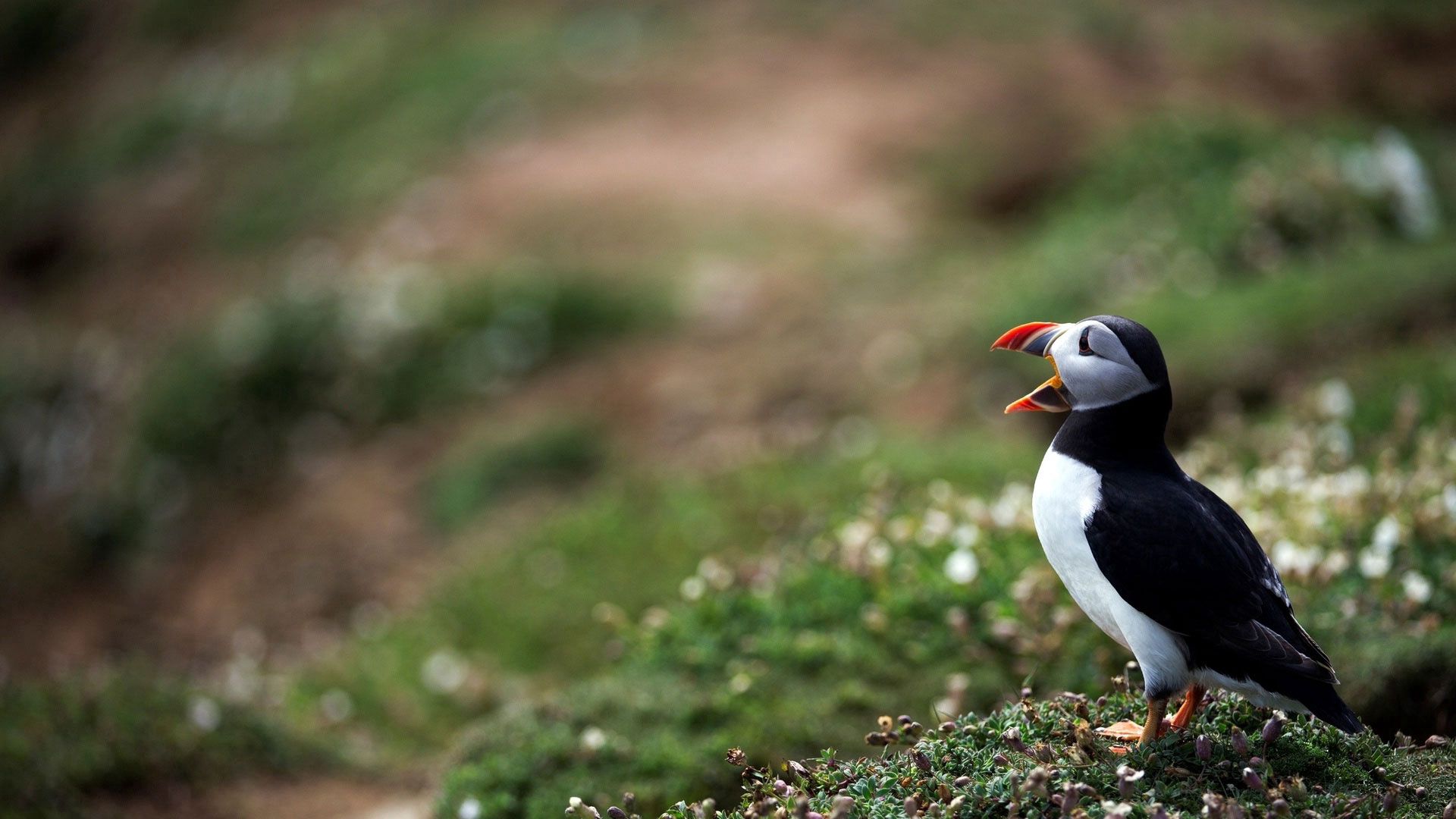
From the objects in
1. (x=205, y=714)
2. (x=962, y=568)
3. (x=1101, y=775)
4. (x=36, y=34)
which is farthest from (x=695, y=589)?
(x=36, y=34)

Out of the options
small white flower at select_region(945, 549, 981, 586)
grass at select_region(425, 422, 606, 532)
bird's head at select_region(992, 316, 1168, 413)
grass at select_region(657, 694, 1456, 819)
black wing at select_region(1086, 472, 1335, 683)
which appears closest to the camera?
grass at select_region(657, 694, 1456, 819)

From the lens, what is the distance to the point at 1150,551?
3.33 meters

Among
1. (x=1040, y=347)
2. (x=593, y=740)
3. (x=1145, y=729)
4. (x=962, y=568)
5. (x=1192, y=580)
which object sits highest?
(x=962, y=568)

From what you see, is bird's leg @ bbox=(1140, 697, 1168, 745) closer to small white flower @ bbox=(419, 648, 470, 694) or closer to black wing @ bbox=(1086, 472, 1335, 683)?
black wing @ bbox=(1086, 472, 1335, 683)

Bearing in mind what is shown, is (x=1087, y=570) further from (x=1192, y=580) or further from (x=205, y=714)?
(x=205, y=714)

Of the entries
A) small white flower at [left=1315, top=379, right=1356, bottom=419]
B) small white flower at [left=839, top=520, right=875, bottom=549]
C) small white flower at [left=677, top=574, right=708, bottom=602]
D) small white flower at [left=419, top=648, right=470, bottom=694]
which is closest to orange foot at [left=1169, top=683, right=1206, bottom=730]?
small white flower at [left=839, top=520, right=875, bottom=549]

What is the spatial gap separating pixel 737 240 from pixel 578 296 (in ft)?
5.36

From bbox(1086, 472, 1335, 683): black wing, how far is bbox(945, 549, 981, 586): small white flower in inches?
77.6

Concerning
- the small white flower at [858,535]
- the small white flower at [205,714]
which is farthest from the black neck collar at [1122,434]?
the small white flower at [205,714]

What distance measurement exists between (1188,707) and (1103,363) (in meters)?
0.93

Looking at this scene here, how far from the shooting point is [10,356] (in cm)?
1316

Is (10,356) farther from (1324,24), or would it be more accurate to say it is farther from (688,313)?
(1324,24)

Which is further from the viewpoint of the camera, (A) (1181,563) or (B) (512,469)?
(B) (512,469)

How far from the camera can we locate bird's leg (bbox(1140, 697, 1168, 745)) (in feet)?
10.9
